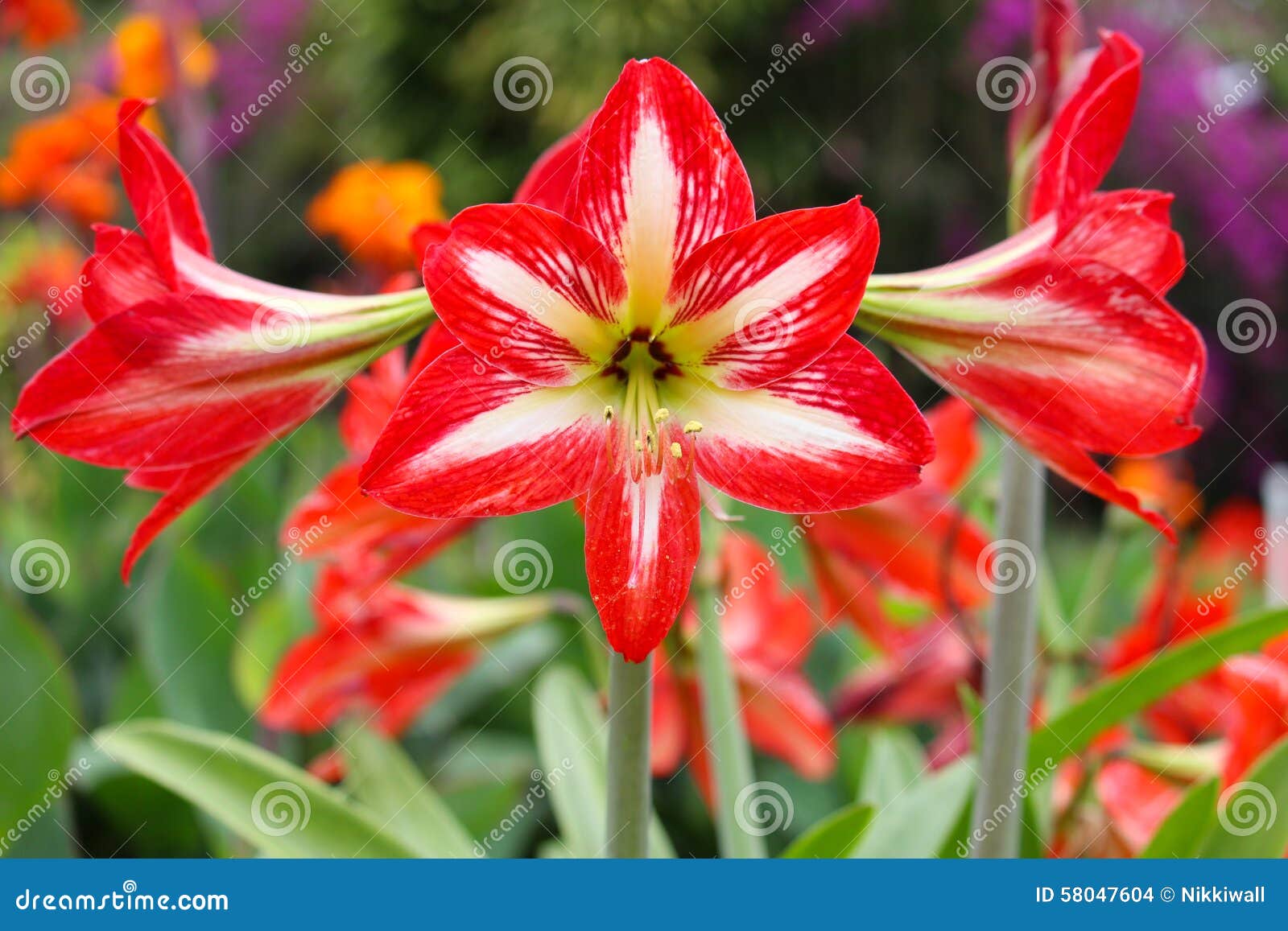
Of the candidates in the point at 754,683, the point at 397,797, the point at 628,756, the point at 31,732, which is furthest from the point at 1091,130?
the point at 31,732

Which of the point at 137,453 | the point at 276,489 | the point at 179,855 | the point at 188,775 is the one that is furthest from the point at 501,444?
the point at 276,489

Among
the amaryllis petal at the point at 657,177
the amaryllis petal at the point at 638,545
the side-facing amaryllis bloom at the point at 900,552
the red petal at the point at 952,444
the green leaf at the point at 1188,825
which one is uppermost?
the red petal at the point at 952,444

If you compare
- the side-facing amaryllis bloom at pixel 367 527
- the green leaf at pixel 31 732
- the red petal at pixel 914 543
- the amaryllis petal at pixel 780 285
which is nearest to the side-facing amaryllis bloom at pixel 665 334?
the amaryllis petal at pixel 780 285

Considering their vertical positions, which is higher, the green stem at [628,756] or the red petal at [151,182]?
the red petal at [151,182]

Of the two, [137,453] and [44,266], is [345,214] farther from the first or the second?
[137,453]

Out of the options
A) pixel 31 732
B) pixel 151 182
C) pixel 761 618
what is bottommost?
pixel 31 732

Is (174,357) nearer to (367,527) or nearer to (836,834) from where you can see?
(367,527)

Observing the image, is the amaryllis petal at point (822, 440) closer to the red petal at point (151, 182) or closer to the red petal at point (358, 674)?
the red petal at point (151, 182)
